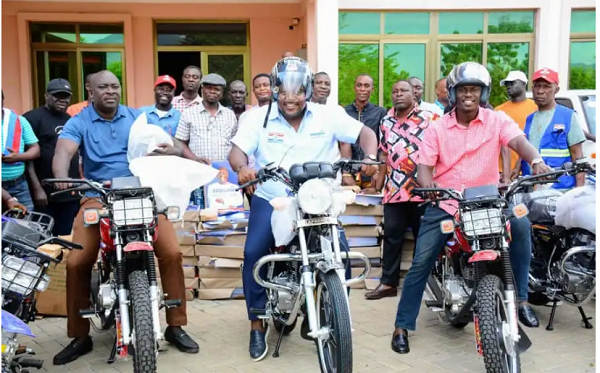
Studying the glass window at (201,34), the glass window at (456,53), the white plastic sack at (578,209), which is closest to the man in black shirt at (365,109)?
the white plastic sack at (578,209)

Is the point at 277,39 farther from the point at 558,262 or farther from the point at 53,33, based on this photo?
the point at 558,262

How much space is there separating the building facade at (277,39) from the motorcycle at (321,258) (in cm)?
779

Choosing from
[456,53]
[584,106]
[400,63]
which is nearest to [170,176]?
[584,106]

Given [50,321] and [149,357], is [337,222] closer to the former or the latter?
[149,357]

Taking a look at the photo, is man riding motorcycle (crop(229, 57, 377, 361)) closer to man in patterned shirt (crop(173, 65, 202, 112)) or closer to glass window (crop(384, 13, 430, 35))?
man in patterned shirt (crop(173, 65, 202, 112))

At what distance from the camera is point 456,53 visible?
11727mm

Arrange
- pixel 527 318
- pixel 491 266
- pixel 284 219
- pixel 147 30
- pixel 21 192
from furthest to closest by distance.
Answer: pixel 147 30
pixel 21 192
pixel 527 318
pixel 284 219
pixel 491 266

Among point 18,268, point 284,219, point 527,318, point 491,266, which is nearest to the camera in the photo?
point 18,268

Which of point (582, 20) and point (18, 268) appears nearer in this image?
point (18, 268)

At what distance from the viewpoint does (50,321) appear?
537cm

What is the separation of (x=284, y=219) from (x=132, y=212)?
0.92 m

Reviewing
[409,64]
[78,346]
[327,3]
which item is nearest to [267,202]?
[78,346]

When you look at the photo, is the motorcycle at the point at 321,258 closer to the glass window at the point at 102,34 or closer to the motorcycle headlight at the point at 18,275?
the motorcycle headlight at the point at 18,275

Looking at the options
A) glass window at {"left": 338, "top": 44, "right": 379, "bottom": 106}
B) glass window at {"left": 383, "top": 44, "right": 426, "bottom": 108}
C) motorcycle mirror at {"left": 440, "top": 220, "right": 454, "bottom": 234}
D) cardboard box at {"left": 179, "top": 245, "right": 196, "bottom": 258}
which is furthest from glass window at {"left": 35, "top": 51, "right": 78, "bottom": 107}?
motorcycle mirror at {"left": 440, "top": 220, "right": 454, "bottom": 234}
